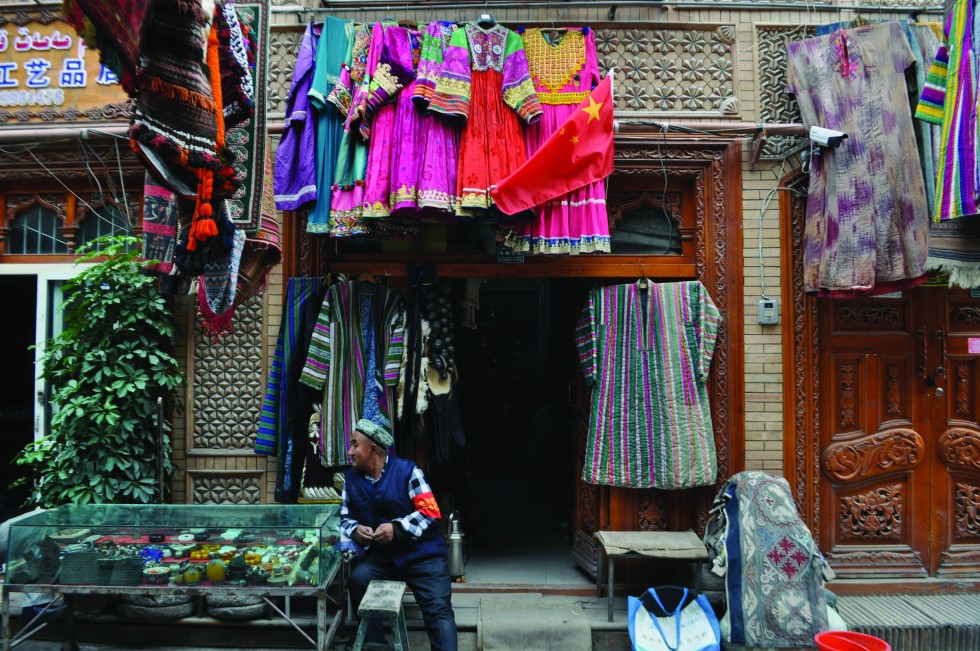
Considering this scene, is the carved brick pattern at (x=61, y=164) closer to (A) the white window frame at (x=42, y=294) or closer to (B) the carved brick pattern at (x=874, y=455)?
(A) the white window frame at (x=42, y=294)

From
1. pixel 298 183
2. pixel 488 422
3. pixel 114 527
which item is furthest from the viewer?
pixel 488 422

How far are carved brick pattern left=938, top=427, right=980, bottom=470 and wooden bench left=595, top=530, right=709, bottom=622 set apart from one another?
212 centimetres

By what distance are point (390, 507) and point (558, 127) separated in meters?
2.94

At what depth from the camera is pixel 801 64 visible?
5.02 m

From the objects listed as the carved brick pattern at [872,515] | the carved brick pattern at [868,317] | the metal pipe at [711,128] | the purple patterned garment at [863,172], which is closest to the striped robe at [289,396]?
the metal pipe at [711,128]

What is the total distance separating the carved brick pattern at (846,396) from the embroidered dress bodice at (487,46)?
352cm

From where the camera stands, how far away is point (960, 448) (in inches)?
204

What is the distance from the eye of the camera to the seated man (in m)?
4.25

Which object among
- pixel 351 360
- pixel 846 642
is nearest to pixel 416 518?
pixel 351 360

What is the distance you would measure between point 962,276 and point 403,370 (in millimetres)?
3920

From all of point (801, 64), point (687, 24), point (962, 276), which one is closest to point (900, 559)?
point (962, 276)

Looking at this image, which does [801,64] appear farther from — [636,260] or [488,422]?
[488,422]

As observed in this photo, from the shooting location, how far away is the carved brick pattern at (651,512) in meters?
5.14

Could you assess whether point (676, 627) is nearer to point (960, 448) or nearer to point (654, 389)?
point (654, 389)
